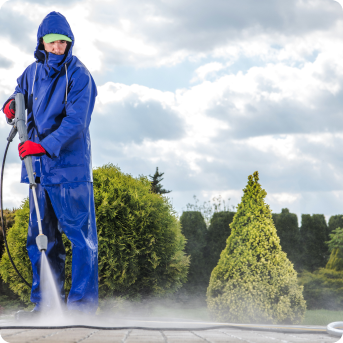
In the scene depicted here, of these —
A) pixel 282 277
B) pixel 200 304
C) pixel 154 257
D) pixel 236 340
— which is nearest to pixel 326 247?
pixel 200 304

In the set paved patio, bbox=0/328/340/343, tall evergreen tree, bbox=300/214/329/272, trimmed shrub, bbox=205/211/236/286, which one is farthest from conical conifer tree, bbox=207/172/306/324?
tall evergreen tree, bbox=300/214/329/272

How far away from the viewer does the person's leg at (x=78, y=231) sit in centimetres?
320

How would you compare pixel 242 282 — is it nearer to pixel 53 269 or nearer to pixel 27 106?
pixel 53 269

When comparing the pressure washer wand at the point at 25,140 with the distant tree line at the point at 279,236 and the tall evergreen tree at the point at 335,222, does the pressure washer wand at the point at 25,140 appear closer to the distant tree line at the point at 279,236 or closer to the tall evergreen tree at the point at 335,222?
the distant tree line at the point at 279,236

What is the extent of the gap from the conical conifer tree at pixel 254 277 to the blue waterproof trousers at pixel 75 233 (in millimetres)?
3769

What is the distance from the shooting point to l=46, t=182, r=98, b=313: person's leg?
3.20 meters

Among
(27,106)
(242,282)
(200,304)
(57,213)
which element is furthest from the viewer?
(200,304)

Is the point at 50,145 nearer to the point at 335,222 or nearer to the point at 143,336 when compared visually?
the point at 143,336

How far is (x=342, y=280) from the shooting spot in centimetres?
958

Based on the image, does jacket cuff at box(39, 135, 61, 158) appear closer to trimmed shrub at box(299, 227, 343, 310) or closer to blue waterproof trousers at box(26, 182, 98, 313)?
blue waterproof trousers at box(26, 182, 98, 313)

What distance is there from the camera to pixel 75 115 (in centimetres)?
318

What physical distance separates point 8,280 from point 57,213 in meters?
4.42

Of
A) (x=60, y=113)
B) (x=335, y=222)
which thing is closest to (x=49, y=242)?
(x=60, y=113)

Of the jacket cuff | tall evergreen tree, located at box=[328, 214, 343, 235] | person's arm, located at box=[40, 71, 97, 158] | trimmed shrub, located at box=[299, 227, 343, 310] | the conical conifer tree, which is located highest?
person's arm, located at box=[40, 71, 97, 158]
